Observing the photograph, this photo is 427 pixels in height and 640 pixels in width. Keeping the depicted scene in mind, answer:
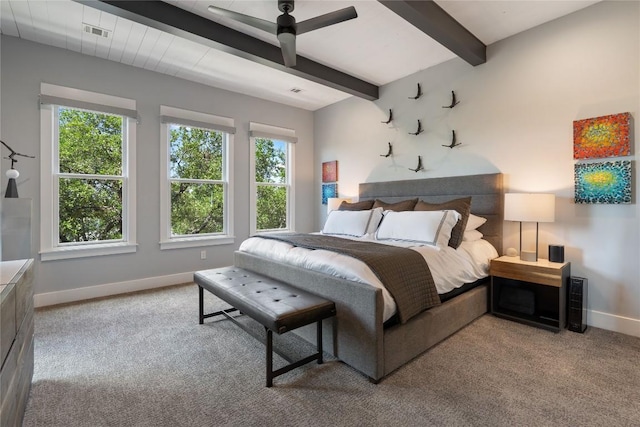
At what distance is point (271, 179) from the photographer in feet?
17.4

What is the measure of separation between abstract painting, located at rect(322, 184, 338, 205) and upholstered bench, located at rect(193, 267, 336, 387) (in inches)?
111

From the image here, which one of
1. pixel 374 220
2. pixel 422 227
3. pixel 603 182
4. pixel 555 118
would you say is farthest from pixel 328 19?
pixel 603 182

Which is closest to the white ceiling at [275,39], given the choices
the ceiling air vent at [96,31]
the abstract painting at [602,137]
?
the ceiling air vent at [96,31]

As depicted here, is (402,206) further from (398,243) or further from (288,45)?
(288,45)

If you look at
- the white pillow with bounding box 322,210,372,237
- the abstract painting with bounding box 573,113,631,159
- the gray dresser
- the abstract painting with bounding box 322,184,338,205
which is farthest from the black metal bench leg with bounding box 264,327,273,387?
the abstract painting with bounding box 322,184,338,205

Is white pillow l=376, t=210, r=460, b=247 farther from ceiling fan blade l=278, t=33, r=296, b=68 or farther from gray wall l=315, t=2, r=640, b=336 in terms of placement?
ceiling fan blade l=278, t=33, r=296, b=68

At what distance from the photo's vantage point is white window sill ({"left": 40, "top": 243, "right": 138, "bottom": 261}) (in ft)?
11.1

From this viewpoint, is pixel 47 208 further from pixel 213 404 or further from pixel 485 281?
pixel 485 281

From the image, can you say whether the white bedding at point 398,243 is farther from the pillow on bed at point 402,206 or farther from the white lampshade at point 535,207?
the pillow on bed at point 402,206

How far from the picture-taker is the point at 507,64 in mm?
3279

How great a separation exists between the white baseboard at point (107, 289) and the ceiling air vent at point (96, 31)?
271 cm

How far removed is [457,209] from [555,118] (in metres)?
1.24

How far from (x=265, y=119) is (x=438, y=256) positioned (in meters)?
3.66

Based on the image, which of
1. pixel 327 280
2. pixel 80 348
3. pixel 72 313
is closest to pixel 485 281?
pixel 327 280
